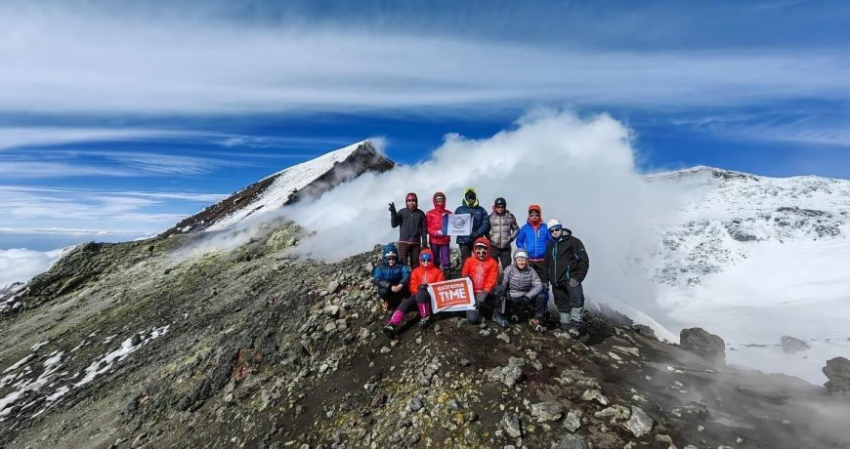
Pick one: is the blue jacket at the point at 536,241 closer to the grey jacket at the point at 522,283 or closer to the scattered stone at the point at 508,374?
the grey jacket at the point at 522,283

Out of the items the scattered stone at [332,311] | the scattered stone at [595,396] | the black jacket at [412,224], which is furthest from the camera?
the black jacket at [412,224]

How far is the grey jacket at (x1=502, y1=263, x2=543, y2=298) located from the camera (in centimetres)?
1092

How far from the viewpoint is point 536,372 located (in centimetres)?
934

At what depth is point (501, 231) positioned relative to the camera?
12.4 meters

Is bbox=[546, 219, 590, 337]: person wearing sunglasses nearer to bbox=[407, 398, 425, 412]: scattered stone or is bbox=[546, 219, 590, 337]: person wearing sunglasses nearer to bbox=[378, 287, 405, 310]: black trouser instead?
bbox=[378, 287, 405, 310]: black trouser

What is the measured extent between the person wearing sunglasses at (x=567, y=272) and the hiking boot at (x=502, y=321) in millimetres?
1562

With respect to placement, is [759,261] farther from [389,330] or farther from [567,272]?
[389,330]

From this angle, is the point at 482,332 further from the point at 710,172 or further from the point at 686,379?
the point at 710,172

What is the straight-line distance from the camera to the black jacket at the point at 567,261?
10922mm

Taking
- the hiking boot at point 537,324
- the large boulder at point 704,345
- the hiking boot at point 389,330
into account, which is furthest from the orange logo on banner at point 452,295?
the large boulder at point 704,345

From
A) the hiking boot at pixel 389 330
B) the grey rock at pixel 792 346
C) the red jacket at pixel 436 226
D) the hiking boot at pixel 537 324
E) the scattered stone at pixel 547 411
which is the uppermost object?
the red jacket at pixel 436 226

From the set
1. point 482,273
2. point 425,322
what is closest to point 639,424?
point 482,273

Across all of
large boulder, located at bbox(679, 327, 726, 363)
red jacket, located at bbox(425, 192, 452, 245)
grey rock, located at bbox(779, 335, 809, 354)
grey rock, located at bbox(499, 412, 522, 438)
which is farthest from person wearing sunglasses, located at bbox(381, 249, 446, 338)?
grey rock, located at bbox(779, 335, 809, 354)

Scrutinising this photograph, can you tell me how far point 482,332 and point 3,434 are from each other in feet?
51.3
